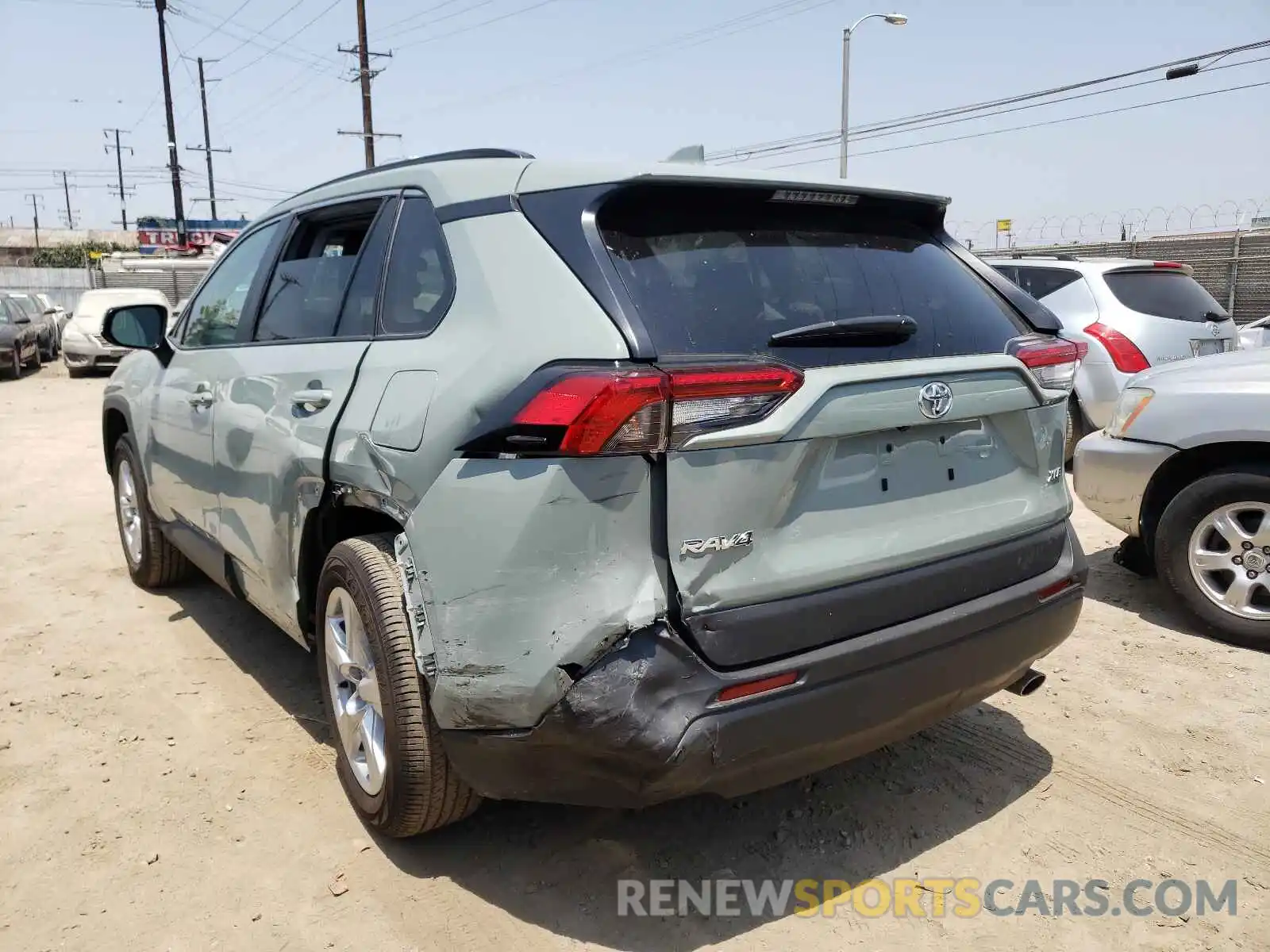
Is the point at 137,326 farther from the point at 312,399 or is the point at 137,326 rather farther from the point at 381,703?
the point at 381,703

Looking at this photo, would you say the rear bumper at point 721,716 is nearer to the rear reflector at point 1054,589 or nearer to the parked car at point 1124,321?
the rear reflector at point 1054,589

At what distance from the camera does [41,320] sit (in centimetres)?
2166

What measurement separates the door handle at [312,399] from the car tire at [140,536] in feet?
7.43

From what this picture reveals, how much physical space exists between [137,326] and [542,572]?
3.45 metres

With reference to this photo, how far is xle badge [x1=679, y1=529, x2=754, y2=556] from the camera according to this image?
212cm

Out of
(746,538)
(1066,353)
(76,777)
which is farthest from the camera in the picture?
(76,777)

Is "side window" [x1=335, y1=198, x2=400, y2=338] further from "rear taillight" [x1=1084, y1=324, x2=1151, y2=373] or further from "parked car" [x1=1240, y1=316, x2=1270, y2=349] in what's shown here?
"parked car" [x1=1240, y1=316, x2=1270, y2=349]

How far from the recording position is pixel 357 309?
2.98 m

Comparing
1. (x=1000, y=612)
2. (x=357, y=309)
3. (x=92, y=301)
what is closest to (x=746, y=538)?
(x=1000, y=612)

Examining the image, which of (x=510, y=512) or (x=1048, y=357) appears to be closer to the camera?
(x=510, y=512)

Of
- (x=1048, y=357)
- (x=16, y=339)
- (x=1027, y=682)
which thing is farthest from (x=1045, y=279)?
(x=16, y=339)

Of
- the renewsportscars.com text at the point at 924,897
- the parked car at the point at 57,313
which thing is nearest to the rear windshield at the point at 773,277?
the renewsportscars.com text at the point at 924,897

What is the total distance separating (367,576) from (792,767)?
3.95 feet

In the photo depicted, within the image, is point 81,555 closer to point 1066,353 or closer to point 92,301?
point 1066,353
